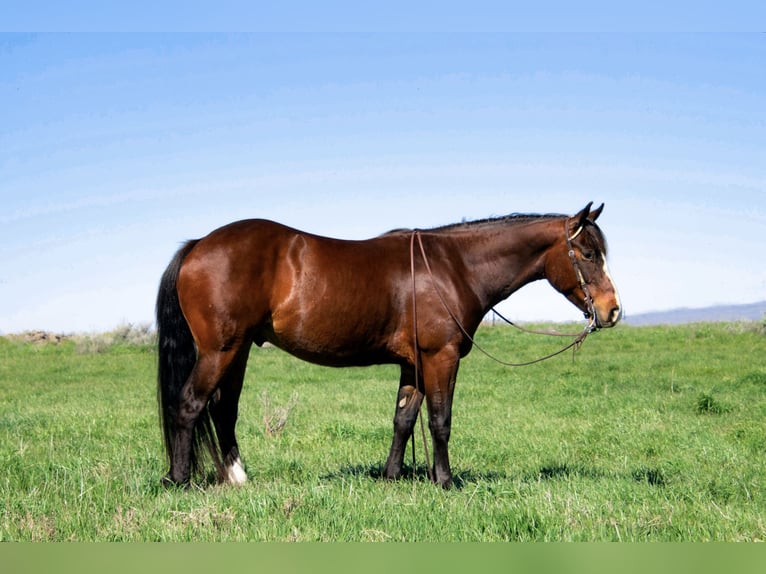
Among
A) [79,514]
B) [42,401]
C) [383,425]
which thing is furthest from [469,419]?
[42,401]

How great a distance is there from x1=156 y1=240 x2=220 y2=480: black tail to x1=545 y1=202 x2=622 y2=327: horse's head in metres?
3.48

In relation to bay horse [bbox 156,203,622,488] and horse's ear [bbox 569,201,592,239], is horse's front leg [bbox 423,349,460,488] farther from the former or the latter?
horse's ear [bbox 569,201,592,239]

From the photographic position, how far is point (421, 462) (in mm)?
7785

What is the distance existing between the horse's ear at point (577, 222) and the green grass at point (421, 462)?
7.48ft

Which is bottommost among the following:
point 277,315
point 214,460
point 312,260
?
point 214,460

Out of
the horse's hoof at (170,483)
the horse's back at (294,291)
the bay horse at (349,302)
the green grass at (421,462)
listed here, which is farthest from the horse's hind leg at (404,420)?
the horse's hoof at (170,483)

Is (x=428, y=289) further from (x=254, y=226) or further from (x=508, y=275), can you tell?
(x=254, y=226)

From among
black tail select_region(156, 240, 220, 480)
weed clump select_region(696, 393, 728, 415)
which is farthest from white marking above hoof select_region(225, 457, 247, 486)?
weed clump select_region(696, 393, 728, 415)

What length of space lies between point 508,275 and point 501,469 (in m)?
2.27

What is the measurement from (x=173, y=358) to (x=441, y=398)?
2.44m

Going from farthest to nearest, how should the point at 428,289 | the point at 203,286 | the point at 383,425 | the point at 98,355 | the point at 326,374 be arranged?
the point at 98,355, the point at 326,374, the point at 383,425, the point at 428,289, the point at 203,286

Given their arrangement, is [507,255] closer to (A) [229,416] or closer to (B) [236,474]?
(A) [229,416]

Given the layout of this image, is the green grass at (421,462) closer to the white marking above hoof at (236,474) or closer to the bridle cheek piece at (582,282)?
the white marking above hoof at (236,474)

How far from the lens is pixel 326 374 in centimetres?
1772
